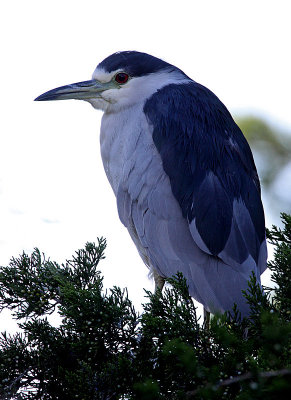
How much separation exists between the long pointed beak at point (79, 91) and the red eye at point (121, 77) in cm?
5

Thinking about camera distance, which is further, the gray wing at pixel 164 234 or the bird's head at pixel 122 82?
the bird's head at pixel 122 82

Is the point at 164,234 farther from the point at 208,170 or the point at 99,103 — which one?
the point at 99,103

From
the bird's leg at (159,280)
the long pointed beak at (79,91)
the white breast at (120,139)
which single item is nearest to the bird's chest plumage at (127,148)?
the white breast at (120,139)

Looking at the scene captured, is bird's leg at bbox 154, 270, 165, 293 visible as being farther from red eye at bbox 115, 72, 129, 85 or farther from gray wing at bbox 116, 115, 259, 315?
red eye at bbox 115, 72, 129, 85

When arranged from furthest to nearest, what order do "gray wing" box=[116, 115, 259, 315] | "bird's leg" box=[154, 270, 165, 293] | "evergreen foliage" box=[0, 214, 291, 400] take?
1. "bird's leg" box=[154, 270, 165, 293]
2. "gray wing" box=[116, 115, 259, 315]
3. "evergreen foliage" box=[0, 214, 291, 400]

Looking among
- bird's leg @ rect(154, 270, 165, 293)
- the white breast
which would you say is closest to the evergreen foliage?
bird's leg @ rect(154, 270, 165, 293)

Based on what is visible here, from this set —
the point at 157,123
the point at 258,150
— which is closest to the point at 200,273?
the point at 157,123

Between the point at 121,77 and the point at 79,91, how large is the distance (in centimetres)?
24

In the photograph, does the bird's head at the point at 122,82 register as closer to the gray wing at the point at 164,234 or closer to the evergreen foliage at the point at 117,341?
the gray wing at the point at 164,234

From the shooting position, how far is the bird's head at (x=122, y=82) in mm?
2570

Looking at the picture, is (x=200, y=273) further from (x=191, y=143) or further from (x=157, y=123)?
Result: (x=157, y=123)

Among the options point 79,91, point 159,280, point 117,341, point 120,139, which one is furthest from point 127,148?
point 117,341

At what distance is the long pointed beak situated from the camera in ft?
8.57

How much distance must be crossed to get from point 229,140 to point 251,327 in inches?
43.5
